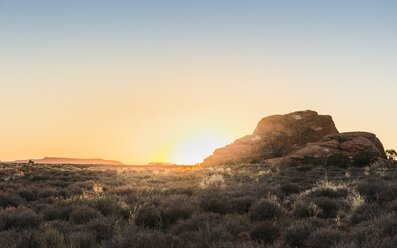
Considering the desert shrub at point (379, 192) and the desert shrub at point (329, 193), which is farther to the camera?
the desert shrub at point (329, 193)

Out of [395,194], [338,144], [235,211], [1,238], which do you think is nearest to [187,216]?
[235,211]

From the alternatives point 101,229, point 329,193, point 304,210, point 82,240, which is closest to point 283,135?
point 329,193

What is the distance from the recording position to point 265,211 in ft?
22.5

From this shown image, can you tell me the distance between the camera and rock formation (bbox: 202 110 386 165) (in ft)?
140

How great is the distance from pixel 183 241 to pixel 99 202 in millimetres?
4432

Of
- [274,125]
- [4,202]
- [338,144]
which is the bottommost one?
[4,202]

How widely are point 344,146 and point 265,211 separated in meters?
36.2

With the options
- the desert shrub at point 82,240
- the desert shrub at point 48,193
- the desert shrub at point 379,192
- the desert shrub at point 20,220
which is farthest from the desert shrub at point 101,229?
the desert shrub at point 379,192

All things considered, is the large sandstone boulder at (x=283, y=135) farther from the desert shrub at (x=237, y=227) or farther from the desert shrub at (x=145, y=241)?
the desert shrub at (x=145, y=241)

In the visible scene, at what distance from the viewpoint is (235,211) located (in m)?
7.38

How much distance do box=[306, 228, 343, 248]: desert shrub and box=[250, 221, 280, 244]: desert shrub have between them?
2.37 feet

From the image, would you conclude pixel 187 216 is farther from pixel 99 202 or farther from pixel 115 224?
pixel 99 202

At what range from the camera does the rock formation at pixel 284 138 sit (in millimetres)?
42812

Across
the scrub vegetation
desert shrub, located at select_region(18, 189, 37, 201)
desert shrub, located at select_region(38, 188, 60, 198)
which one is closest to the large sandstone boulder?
desert shrub, located at select_region(38, 188, 60, 198)
